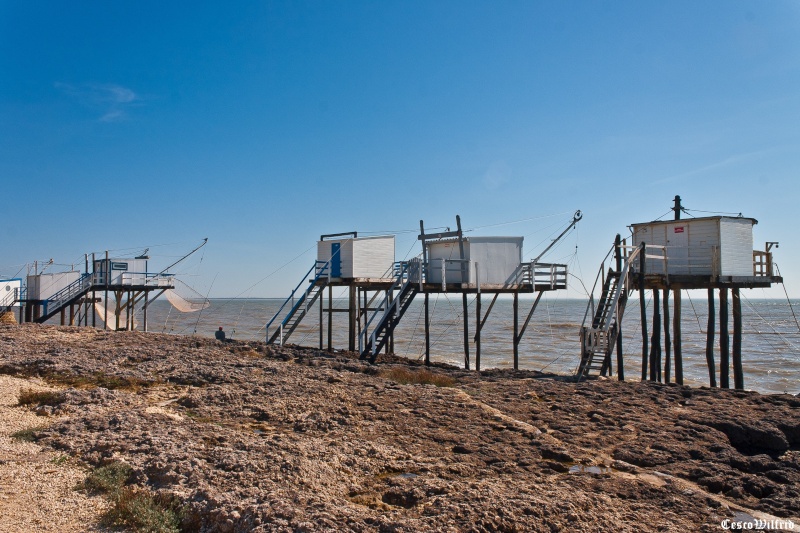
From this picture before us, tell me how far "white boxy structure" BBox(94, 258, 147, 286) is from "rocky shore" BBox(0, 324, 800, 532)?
1746 centimetres

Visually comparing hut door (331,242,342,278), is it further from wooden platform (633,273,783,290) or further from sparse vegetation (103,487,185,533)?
sparse vegetation (103,487,185,533)

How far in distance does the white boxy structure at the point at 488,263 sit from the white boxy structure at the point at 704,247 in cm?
496

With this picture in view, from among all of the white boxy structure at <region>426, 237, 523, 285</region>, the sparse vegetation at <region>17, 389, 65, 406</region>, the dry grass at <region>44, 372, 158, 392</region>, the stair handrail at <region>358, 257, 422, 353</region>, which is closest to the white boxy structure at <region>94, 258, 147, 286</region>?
the stair handrail at <region>358, 257, 422, 353</region>

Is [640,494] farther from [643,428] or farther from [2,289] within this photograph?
[2,289]

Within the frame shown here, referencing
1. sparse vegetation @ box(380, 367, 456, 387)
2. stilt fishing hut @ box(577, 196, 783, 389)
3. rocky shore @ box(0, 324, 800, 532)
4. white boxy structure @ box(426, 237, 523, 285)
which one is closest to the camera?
rocky shore @ box(0, 324, 800, 532)

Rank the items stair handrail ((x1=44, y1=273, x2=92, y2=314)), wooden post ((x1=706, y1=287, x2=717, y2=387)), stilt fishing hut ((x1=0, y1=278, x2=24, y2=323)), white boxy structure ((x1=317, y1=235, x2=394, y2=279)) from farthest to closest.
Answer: stilt fishing hut ((x1=0, y1=278, x2=24, y2=323))
stair handrail ((x1=44, y1=273, x2=92, y2=314))
white boxy structure ((x1=317, y1=235, x2=394, y2=279))
wooden post ((x1=706, y1=287, x2=717, y2=387))

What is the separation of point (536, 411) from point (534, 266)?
1184cm

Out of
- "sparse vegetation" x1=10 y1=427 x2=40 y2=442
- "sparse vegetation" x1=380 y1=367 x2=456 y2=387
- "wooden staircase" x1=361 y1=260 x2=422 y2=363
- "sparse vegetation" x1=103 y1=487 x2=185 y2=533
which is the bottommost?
"sparse vegetation" x1=103 y1=487 x2=185 y2=533

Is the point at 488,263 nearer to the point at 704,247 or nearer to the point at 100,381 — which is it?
the point at 704,247

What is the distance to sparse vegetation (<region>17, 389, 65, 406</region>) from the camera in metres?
11.8

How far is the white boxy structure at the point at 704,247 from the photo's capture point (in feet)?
71.0

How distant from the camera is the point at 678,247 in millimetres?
21969

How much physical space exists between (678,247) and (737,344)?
15.4 ft

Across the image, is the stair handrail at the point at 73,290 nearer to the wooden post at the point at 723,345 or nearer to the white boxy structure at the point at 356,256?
the white boxy structure at the point at 356,256
